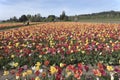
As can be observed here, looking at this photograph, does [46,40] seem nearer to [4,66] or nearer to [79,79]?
[4,66]

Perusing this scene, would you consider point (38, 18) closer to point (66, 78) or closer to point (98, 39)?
point (98, 39)

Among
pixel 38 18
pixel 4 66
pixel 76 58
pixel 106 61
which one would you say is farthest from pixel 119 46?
pixel 38 18

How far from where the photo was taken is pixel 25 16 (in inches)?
3031

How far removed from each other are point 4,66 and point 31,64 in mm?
834

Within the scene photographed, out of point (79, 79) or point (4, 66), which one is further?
point (4, 66)

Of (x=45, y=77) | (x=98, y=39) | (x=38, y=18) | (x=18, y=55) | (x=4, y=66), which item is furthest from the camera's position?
(x=38, y=18)

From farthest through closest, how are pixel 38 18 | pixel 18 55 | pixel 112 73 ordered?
1. pixel 38 18
2. pixel 18 55
3. pixel 112 73

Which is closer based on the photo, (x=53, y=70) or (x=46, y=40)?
(x=53, y=70)

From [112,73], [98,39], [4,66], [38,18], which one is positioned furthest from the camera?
[38,18]

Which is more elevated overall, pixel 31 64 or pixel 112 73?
pixel 112 73

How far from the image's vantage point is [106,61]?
9.77m

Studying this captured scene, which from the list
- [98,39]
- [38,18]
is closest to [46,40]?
[98,39]

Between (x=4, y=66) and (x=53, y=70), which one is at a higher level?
(x=53, y=70)

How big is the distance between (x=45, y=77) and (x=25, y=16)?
7144cm
